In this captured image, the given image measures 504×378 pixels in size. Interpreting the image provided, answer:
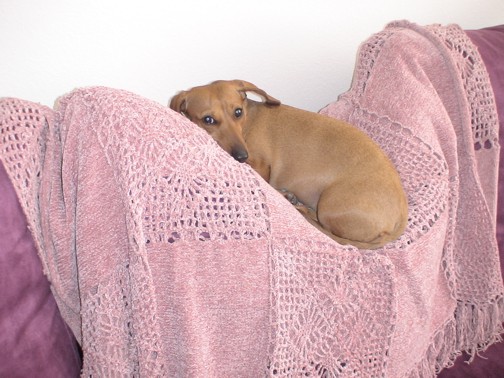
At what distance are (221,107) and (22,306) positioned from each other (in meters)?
0.93

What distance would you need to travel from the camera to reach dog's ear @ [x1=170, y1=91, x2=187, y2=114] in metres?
1.61

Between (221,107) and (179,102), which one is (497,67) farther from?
(179,102)

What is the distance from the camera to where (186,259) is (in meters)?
1.04

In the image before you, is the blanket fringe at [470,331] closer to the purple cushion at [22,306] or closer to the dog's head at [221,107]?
the dog's head at [221,107]

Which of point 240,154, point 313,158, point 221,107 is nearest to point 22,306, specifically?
point 240,154

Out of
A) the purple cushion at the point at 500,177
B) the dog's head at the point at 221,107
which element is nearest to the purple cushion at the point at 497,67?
the purple cushion at the point at 500,177

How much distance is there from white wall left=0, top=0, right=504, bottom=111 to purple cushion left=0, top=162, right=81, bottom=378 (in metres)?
0.51

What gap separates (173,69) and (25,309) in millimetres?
945

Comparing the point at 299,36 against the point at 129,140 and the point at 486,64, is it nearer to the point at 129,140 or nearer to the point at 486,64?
the point at 486,64

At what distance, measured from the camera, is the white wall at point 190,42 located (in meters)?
1.36

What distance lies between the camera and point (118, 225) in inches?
41.3

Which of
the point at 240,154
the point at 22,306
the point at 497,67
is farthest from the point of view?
the point at 497,67

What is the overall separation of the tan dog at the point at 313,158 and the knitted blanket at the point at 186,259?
0.11 m

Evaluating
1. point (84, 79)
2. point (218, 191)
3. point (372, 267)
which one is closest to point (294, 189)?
point (372, 267)
